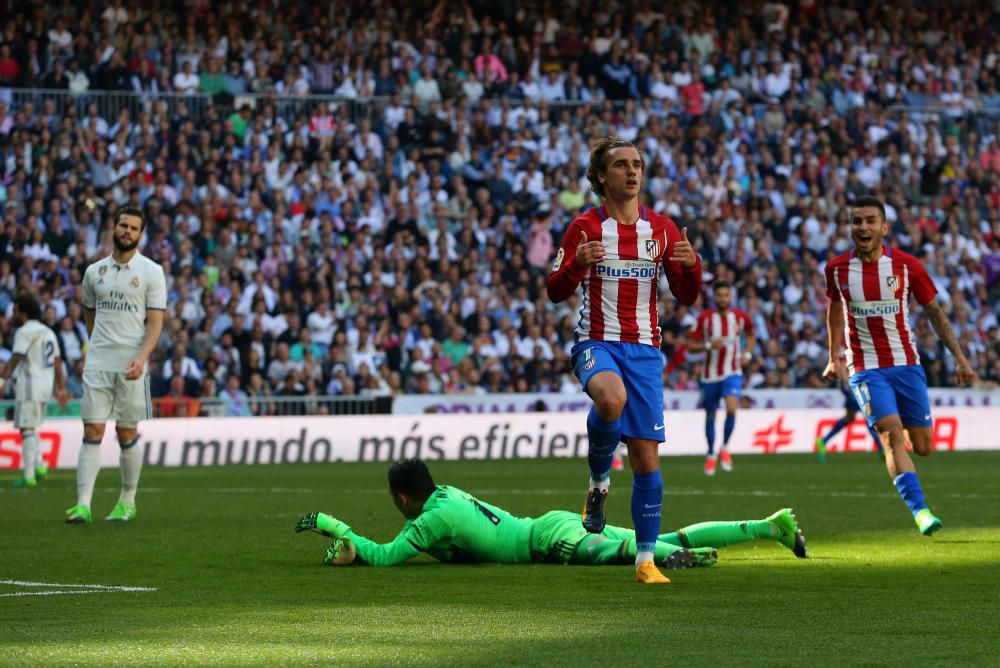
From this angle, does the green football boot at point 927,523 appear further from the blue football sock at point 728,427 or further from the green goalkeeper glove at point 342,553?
the blue football sock at point 728,427

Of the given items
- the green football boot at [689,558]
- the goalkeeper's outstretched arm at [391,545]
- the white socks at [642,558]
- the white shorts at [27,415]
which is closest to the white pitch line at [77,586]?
the goalkeeper's outstretched arm at [391,545]

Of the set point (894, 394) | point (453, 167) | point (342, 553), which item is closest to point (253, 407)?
point (453, 167)

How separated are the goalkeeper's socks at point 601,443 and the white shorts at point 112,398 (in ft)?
17.3

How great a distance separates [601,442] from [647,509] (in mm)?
425

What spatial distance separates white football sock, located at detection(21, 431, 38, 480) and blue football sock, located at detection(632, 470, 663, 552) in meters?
12.6

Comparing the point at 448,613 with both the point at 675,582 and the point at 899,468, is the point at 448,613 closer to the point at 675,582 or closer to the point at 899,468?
the point at 675,582

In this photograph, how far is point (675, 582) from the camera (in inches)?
343

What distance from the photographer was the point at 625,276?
8.87 metres

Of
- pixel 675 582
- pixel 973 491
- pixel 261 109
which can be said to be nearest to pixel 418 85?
pixel 261 109

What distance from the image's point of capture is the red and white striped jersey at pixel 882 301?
11898 millimetres

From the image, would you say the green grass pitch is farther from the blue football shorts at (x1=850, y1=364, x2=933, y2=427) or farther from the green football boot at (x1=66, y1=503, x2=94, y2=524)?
the blue football shorts at (x1=850, y1=364, x2=933, y2=427)

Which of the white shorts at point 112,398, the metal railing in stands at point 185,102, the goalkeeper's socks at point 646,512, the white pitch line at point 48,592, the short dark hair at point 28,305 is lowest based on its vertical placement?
the white pitch line at point 48,592

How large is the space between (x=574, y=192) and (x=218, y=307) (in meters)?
7.56

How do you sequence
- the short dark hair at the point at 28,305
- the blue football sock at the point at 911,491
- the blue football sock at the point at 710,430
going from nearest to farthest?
1. the blue football sock at the point at 911,491
2. the short dark hair at the point at 28,305
3. the blue football sock at the point at 710,430
